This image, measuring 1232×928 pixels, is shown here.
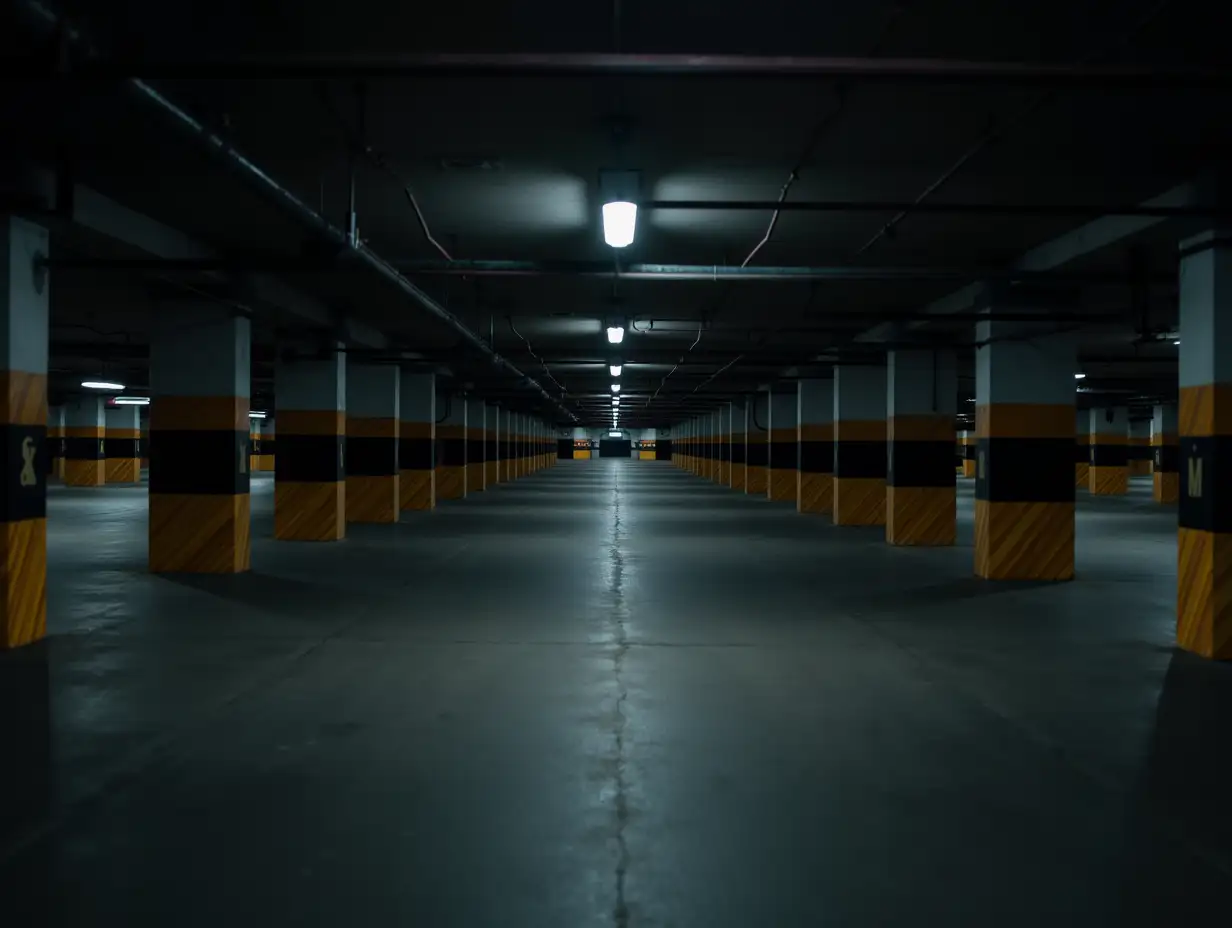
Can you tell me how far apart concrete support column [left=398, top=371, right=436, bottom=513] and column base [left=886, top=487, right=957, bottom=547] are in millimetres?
12893

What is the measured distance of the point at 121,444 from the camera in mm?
43750

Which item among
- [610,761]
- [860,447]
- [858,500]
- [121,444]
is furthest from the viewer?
[121,444]

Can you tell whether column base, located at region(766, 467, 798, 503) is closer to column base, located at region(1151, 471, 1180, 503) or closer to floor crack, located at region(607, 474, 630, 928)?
column base, located at region(1151, 471, 1180, 503)

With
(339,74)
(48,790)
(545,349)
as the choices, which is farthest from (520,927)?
(545,349)

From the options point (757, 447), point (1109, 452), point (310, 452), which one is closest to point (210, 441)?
point (310, 452)

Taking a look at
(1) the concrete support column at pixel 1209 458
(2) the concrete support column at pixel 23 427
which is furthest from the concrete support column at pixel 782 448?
(2) the concrete support column at pixel 23 427

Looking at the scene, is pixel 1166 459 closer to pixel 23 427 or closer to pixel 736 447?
pixel 736 447

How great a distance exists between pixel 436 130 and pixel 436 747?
14.3 ft

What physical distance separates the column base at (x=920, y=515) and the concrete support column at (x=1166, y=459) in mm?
17302

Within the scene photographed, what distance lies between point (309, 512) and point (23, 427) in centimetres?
966

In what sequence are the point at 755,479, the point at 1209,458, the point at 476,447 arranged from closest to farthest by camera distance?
1. the point at 1209,458
2. the point at 755,479
3. the point at 476,447

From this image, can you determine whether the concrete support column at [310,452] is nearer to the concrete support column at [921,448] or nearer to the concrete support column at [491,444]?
the concrete support column at [921,448]

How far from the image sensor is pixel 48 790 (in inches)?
201

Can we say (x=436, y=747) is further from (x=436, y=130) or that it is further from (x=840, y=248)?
(x=840, y=248)
